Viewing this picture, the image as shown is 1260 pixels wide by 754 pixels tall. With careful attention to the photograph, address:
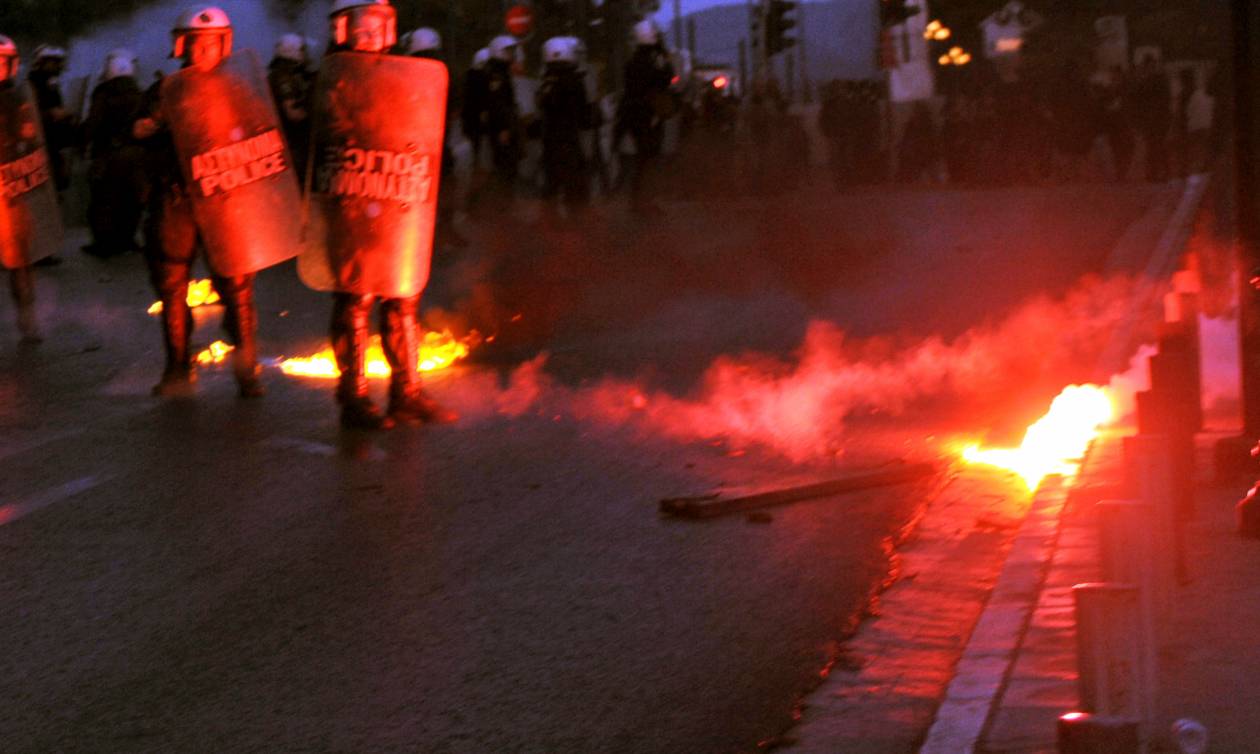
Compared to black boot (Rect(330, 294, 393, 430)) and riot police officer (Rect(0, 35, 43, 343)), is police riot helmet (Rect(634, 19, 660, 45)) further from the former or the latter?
black boot (Rect(330, 294, 393, 430))

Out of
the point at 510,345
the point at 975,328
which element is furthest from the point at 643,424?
the point at 975,328

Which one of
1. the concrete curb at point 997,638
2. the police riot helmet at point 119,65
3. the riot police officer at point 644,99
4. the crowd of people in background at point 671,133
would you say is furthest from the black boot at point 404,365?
the riot police officer at point 644,99

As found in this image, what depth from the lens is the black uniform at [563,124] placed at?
19688 millimetres

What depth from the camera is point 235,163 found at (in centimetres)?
967

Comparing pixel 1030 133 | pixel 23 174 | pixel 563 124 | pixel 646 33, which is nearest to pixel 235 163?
pixel 23 174

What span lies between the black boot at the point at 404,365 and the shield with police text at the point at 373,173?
6.0 inches

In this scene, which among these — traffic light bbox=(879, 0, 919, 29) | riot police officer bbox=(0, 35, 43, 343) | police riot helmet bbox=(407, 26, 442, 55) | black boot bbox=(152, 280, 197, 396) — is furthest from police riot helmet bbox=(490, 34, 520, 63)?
black boot bbox=(152, 280, 197, 396)

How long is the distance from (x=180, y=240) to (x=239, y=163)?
61cm

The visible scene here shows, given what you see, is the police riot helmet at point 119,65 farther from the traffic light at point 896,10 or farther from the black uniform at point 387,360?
the traffic light at point 896,10

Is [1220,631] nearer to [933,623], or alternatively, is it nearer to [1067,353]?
[933,623]

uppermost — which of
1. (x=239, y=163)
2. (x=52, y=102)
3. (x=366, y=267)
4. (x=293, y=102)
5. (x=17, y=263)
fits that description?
(x=52, y=102)

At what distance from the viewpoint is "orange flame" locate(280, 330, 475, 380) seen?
36.5ft

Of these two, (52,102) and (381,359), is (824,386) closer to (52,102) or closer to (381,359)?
(381,359)

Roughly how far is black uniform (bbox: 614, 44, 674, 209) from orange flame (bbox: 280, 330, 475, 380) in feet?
26.9
